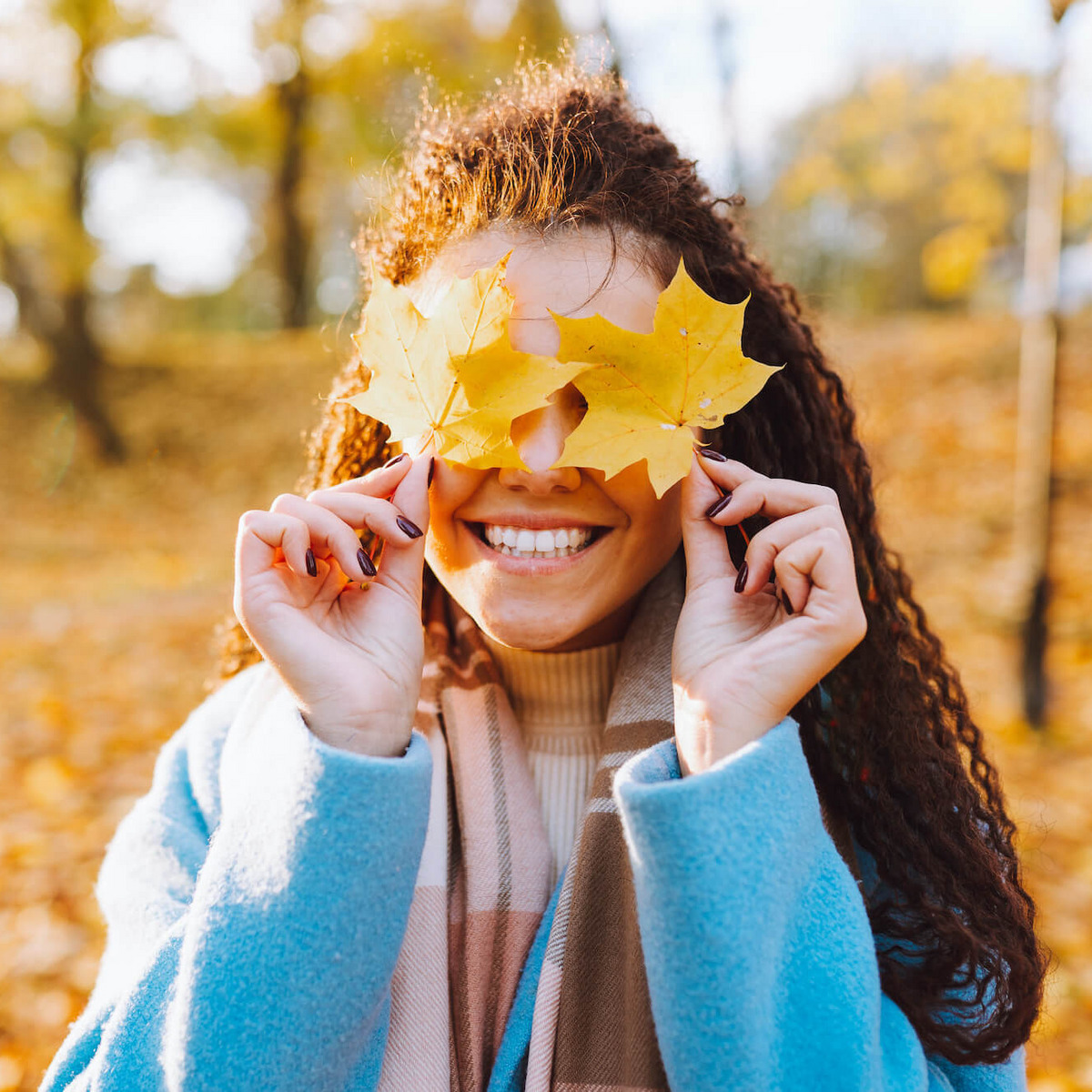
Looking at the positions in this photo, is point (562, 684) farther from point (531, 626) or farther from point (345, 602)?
point (345, 602)

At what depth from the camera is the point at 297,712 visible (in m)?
1.27

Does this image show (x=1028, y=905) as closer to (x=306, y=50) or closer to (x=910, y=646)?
(x=910, y=646)

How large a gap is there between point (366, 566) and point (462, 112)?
3.59 feet

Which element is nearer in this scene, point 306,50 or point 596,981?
point 596,981

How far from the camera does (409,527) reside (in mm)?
1352

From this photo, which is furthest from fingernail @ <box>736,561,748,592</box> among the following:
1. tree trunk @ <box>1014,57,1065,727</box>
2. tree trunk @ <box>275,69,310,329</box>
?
tree trunk @ <box>275,69,310,329</box>

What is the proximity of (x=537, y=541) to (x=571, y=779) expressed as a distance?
0.51 meters

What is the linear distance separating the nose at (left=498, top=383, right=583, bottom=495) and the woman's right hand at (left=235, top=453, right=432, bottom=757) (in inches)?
6.5

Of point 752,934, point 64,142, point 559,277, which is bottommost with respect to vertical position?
point 752,934

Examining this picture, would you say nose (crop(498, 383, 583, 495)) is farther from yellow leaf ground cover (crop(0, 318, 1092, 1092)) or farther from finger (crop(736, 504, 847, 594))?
yellow leaf ground cover (crop(0, 318, 1092, 1092))

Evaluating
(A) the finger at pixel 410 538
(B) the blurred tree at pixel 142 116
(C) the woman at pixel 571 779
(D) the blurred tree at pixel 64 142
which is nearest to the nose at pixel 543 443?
(C) the woman at pixel 571 779

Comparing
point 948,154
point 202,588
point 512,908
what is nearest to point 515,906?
point 512,908

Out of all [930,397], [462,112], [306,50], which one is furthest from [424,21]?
[462,112]

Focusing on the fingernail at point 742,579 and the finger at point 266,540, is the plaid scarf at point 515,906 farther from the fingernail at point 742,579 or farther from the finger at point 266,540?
the finger at point 266,540
